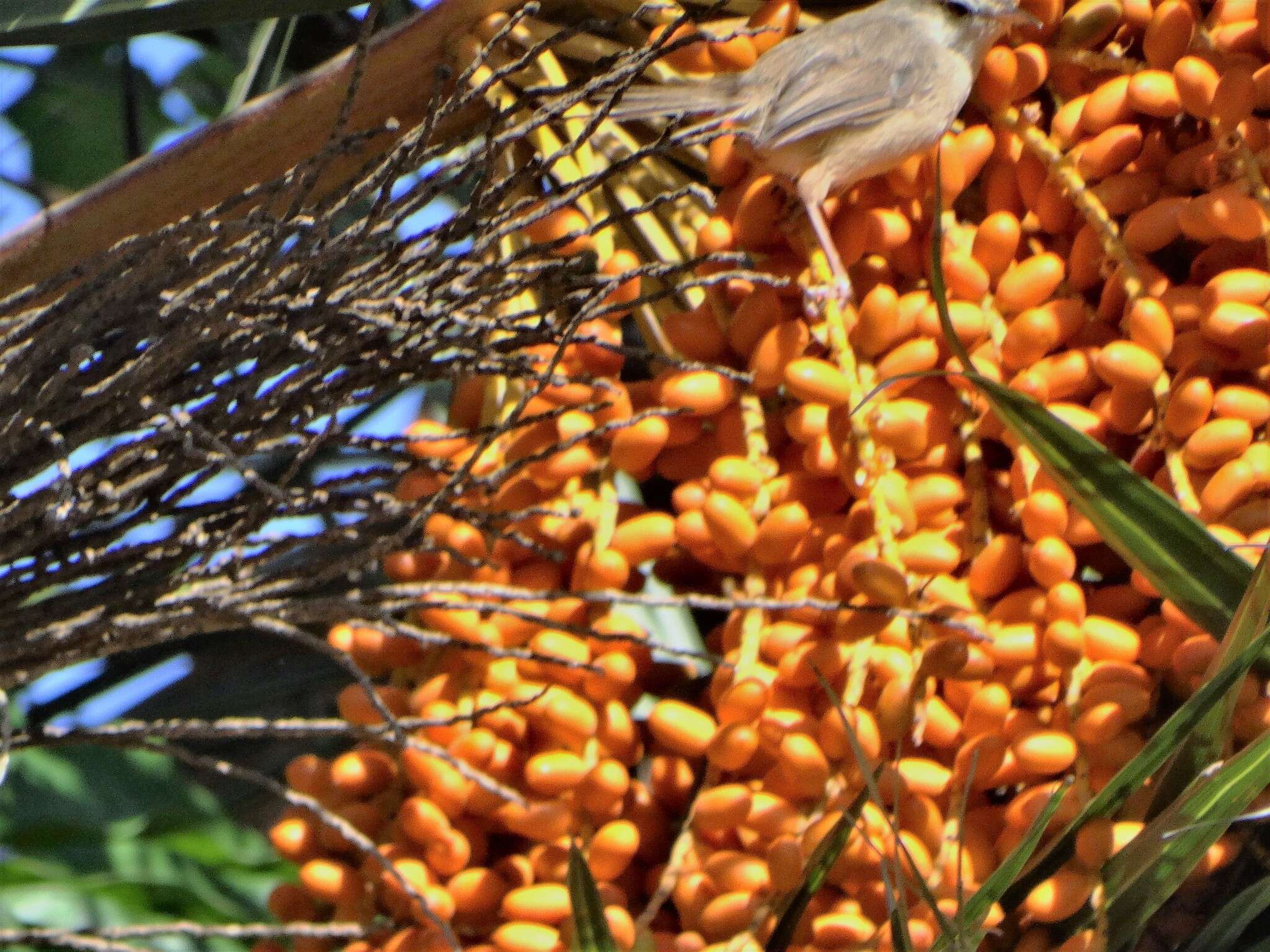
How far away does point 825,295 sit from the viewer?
83cm

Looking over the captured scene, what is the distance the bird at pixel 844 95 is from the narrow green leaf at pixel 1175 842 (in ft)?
1.14

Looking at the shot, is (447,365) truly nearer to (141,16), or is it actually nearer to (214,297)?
(214,297)

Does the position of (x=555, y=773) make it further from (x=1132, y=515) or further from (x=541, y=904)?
(x=1132, y=515)

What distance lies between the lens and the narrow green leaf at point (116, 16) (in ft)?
2.82

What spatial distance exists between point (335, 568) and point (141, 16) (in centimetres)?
37

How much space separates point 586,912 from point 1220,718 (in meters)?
0.31

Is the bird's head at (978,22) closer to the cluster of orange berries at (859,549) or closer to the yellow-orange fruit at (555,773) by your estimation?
the cluster of orange berries at (859,549)

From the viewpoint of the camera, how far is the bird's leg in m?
0.83

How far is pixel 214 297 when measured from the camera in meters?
0.71

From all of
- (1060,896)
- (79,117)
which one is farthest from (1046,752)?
(79,117)

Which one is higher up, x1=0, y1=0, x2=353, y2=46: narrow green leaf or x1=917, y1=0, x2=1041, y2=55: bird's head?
x1=0, y1=0, x2=353, y2=46: narrow green leaf

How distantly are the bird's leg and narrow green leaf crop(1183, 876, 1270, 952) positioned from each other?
38 centimetres

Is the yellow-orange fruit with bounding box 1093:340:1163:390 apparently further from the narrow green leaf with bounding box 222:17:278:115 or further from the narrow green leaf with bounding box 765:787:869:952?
the narrow green leaf with bounding box 222:17:278:115

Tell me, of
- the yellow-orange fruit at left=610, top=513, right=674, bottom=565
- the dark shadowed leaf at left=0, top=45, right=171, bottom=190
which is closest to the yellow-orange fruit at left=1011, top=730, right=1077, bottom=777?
the yellow-orange fruit at left=610, top=513, right=674, bottom=565
